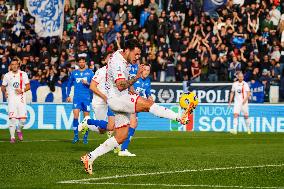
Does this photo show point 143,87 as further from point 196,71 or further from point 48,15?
point 48,15

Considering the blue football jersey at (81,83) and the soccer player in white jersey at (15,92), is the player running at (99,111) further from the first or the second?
the soccer player in white jersey at (15,92)

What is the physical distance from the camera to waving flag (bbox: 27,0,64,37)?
37125mm

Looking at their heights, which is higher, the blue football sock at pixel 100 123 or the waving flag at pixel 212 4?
the waving flag at pixel 212 4

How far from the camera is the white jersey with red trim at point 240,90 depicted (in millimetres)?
34844

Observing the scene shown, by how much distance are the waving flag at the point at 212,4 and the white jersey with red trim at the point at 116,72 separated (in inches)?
927

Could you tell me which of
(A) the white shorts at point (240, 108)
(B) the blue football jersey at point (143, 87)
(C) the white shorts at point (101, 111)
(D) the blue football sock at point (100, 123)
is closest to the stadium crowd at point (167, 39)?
(A) the white shorts at point (240, 108)

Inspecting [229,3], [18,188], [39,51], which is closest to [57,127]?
[39,51]

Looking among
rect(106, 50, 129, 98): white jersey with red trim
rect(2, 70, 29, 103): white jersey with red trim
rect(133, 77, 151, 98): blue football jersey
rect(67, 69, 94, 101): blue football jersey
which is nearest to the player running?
rect(133, 77, 151, 98): blue football jersey

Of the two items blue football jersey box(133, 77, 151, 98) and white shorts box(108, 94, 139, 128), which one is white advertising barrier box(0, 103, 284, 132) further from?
white shorts box(108, 94, 139, 128)

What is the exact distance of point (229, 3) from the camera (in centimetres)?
3919

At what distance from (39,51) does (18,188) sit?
2959cm

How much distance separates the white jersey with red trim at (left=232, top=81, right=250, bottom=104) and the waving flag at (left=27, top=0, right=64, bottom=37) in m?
8.13

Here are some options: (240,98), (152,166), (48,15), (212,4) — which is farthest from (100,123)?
(212,4)

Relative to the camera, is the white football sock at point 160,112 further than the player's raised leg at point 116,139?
Yes
